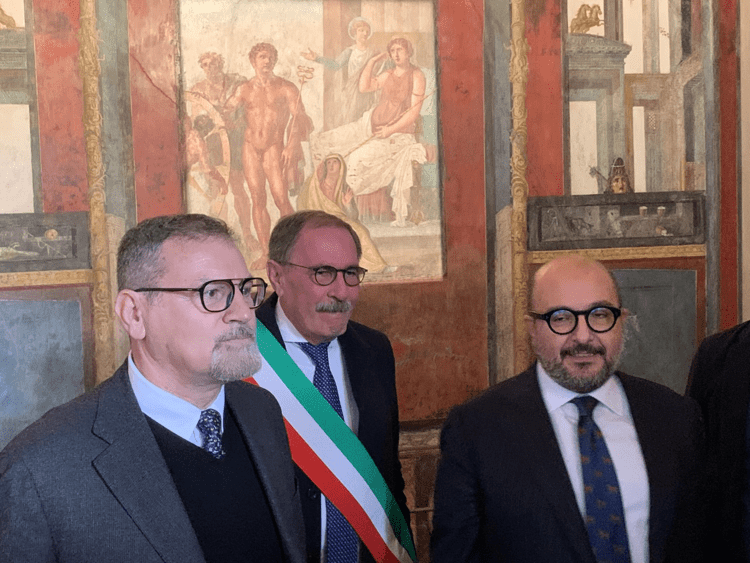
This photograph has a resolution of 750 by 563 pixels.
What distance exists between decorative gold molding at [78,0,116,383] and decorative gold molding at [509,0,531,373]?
2365 millimetres

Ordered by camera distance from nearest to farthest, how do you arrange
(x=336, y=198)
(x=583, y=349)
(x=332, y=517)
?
(x=583, y=349), (x=332, y=517), (x=336, y=198)

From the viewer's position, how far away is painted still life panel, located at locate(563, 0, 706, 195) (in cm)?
489

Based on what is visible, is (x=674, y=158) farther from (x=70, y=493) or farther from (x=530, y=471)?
(x=70, y=493)

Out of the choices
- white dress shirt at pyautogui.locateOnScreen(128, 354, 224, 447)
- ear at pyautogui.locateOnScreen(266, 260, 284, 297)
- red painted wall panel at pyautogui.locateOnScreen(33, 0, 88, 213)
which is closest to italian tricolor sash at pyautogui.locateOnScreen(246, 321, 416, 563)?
ear at pyautogui.locateOnScreen(266, 260, 284, 297)

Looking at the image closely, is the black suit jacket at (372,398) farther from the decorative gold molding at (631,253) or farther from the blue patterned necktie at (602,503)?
the decorative gold molding at (631,253)

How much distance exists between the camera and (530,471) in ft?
6.53

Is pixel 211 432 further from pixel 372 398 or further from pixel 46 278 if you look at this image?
pixel 46 278

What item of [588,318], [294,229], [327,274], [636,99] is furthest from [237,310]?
[636,99]

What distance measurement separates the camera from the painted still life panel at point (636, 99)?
4895 millimetres

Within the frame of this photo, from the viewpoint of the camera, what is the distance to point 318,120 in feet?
15.4

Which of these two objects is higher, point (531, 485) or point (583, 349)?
point (583, 349)

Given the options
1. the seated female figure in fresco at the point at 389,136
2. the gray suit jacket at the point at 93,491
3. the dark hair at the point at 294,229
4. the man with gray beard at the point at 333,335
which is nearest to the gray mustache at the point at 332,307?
the man with gray beard at the point at 333,335

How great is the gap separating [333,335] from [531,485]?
977 millimetres

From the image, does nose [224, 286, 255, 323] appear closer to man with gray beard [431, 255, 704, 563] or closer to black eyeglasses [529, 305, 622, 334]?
Result: man with gray beard [431, 255, 704, 563]
